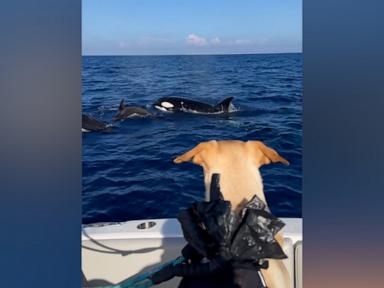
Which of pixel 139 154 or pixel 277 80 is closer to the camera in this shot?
pixel 139 154

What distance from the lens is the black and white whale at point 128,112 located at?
13497mm

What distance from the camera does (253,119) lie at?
13.9 metres

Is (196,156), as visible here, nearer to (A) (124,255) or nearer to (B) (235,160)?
(B) (235,160)

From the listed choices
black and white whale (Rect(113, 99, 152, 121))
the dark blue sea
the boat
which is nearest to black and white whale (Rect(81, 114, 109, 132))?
the dark blue sea

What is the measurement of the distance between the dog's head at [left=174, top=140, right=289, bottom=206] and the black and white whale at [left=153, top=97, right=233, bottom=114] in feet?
35.9

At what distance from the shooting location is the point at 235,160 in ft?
8.80

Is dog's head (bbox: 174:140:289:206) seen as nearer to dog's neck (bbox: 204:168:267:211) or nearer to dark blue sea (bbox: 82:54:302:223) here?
dog's neck (bbox: 204:168:267:211)

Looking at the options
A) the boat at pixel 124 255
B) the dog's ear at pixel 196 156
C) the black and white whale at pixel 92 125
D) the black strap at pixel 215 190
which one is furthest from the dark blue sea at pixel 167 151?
the black strap at pixel 215 190

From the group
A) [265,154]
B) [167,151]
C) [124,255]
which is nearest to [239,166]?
[265,154]

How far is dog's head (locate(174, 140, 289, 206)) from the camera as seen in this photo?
2.58 m
